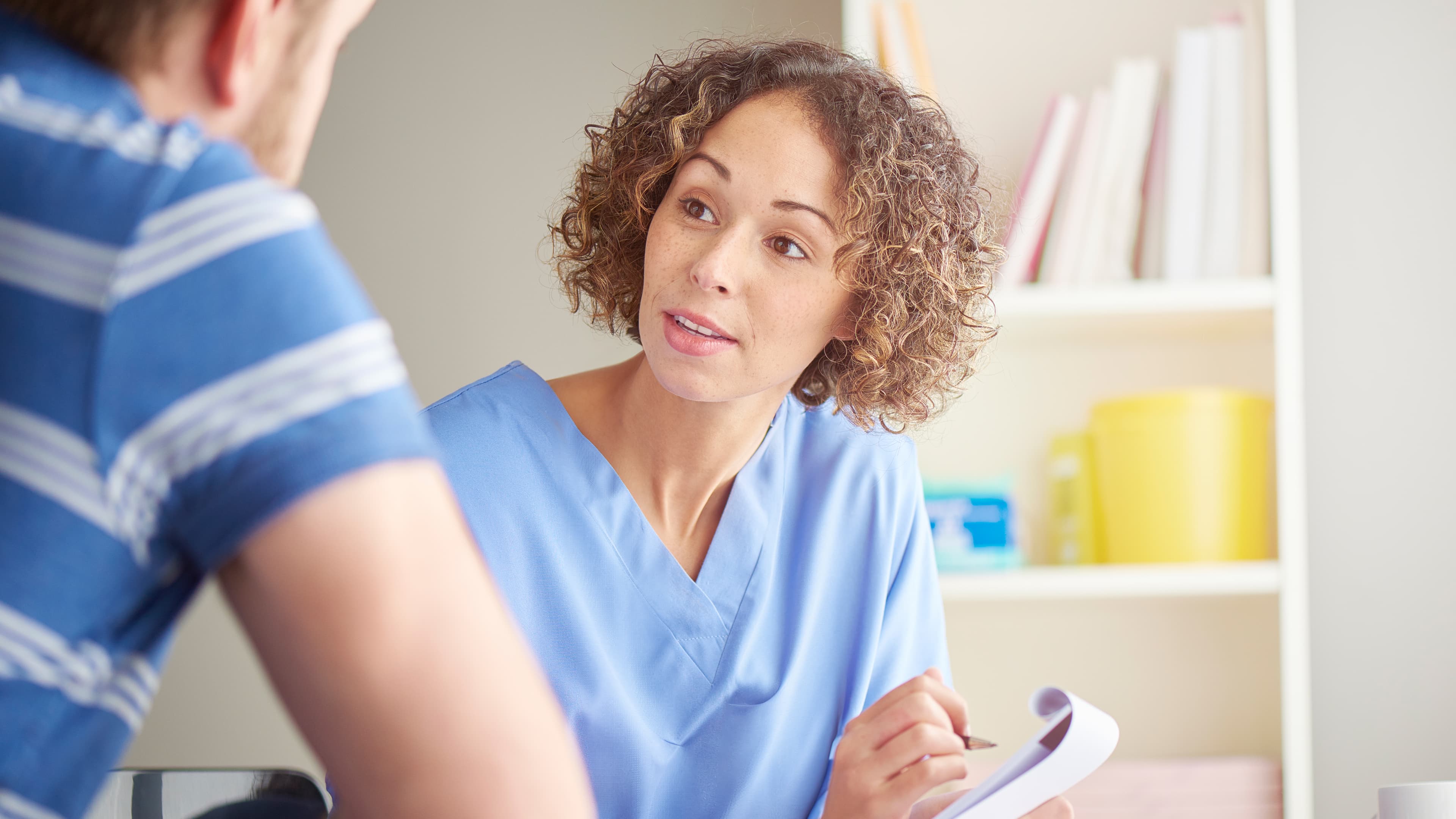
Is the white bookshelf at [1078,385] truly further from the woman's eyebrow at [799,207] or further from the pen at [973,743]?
the pen at [973,743]

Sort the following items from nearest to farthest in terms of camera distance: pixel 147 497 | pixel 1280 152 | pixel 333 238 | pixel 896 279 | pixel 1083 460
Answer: pixel 147 497 < pixel 896 279 < pixel 1280 152 < pixel 1083 460 < pixel 333 238

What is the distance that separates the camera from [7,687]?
13.8 inches

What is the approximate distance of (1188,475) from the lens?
5.07 ft

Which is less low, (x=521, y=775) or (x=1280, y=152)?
(x=1280, y=152)

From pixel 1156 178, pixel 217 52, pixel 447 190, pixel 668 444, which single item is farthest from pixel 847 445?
pixel 447 190

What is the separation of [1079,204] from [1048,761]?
99 cm

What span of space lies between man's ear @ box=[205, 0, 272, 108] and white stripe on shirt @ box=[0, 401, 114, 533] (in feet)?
0.47

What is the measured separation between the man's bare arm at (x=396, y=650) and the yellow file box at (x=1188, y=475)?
4.44 ft

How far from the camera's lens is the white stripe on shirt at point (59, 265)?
1.11 feet

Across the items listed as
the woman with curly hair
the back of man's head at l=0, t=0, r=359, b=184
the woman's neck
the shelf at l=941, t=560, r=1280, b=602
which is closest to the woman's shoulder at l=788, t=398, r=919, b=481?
the woman with curly hair

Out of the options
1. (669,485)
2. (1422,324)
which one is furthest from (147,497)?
(1422,324)

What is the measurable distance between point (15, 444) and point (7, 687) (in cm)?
8

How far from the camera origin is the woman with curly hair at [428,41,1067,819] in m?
1.10

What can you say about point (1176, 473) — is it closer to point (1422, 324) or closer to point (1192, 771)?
point (1192, 771)
